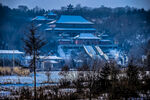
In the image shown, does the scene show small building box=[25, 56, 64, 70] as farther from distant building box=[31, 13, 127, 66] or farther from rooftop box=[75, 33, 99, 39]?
rooftop box=[75, 33, 99, 39]

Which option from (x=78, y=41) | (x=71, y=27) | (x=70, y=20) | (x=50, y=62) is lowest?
(x=50, y=62)

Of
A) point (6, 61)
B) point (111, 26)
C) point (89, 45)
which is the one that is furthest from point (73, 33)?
point (6, 61)

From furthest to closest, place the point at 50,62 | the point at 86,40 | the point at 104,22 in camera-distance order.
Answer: the point at 104,22 → the point at 86,40 → the point at 50,62

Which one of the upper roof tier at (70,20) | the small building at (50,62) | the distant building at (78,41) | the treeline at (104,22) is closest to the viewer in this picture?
the small building at (50,62)

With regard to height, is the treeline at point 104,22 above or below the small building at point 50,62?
above

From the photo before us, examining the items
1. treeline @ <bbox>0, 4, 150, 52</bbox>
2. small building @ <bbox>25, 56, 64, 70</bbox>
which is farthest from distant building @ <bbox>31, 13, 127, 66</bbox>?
treeline @ <bbox>0, 4, 150, 52</bbox>

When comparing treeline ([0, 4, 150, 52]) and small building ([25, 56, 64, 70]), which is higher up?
treeline ([0, 4, 150, 52])

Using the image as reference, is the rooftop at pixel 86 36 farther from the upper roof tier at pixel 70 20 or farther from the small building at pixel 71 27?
the upper roof tier at pixel 70 20

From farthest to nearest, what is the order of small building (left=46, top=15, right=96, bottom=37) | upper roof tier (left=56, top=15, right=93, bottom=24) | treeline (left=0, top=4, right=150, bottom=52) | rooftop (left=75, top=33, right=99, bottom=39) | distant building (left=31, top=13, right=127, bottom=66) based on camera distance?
upper roof tier (left=56, top=15, right=93, bottom=24)
treeline (left=0, top=4, right=150, bottom=52)
small building (left=46, top=15, right=96, bottom=37)
rooftop (left=75, top=33, right=99, bottom=39)
distant building (left=31, top=13, right=127, bottom=66)

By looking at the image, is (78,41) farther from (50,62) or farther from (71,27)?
(50,62)

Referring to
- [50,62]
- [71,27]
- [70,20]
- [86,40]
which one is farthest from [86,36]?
[50,62]

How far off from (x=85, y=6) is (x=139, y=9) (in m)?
8.69

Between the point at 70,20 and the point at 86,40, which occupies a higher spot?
the point at 70,20

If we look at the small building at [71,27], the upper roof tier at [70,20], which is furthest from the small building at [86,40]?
the upper roof tier at [70,20]
